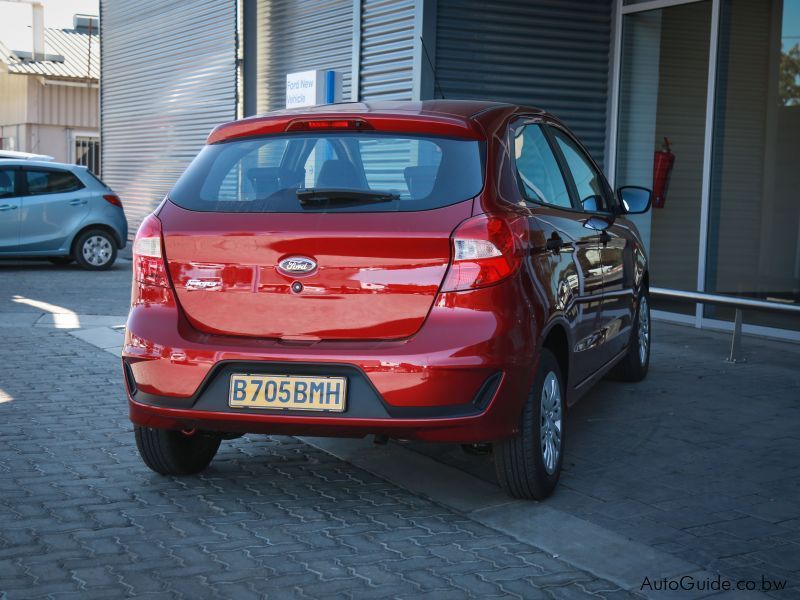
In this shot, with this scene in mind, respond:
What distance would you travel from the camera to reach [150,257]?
4.61m

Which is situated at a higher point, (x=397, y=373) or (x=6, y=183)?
(x=6, y=183)

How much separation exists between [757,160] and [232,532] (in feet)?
24.9

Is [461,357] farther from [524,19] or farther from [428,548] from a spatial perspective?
[524,19]

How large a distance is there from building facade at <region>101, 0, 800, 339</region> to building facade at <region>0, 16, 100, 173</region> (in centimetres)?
1877

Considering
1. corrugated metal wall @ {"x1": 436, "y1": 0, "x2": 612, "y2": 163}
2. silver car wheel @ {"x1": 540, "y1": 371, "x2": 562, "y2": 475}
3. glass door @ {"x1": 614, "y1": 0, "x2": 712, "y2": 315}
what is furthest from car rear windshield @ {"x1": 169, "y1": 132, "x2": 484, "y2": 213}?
corrugated metal wall @ {"x1": 436, "y1": 0, "x2": 612, "y2": 163}

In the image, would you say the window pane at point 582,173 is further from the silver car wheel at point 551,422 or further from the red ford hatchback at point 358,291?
the silver car wheel at point 551,422

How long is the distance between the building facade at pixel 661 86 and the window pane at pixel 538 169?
196 inches

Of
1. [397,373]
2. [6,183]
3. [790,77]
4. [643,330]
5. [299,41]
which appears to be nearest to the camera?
[397,373]

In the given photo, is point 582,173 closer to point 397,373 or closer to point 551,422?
point 551,422

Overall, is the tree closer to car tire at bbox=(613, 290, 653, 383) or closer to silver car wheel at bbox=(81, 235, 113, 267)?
car tire at bbox=(613, 290, 653, 383)

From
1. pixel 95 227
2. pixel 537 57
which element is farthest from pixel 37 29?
pixel 537 57

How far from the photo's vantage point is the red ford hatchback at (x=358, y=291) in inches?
167

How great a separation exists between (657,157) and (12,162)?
28.8 ft

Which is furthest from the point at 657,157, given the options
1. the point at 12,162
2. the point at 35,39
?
the point at 35,39
